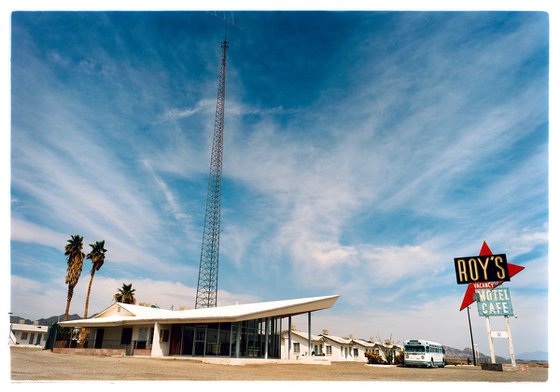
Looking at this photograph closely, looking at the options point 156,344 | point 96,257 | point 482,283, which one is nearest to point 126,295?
point 96,257

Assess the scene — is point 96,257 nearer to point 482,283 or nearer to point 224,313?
A: point 224,313

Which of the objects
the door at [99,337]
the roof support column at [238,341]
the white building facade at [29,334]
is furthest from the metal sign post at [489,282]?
the white building facade at [29,334]

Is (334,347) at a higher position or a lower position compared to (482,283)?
lower

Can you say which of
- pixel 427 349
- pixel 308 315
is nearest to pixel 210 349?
pixel 308 315

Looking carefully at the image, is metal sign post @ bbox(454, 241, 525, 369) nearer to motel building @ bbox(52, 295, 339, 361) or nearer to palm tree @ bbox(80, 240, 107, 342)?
motel building @ bbox(52, 295, 339, 361)

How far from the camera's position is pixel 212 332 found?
23.9 meters

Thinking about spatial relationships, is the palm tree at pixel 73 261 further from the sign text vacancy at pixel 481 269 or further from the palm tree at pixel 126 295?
the sign text vacancy at pixel 481 269

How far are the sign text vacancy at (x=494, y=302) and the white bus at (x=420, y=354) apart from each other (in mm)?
5508

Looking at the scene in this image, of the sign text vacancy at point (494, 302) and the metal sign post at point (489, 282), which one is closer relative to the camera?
the metal sign post at point (489, 282)

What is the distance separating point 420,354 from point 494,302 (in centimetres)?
669

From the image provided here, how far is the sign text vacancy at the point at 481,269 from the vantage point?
21.2m

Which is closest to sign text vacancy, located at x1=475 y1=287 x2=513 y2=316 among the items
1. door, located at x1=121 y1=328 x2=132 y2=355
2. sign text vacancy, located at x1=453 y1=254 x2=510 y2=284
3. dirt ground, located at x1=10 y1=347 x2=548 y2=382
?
sign text vacancy, located at x1=453 y1=254 x2=510 y2=284
